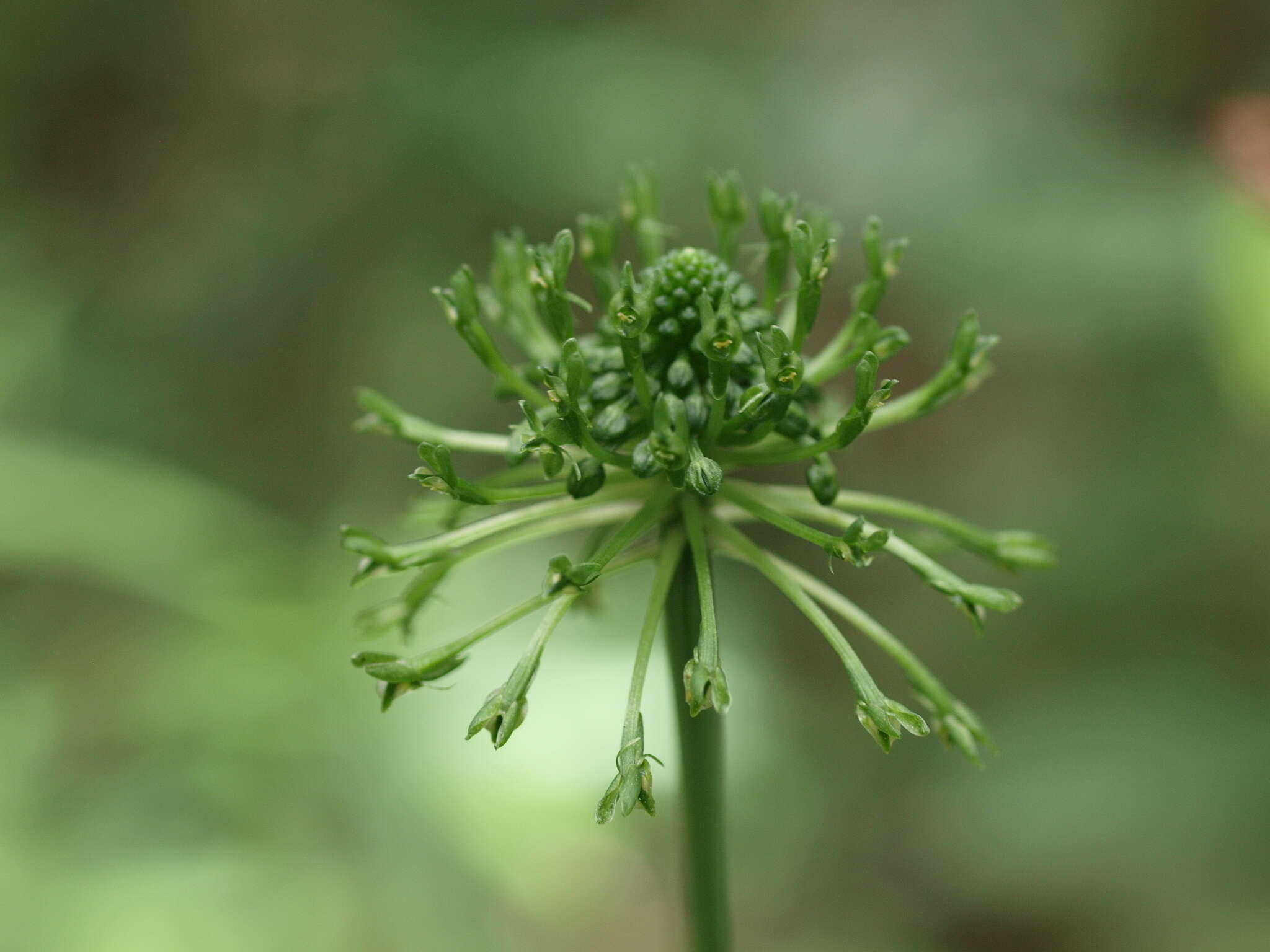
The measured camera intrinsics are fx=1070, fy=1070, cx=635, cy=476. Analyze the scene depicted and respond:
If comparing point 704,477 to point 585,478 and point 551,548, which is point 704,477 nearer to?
point 585,478

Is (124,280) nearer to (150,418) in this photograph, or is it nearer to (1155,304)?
(150,418)

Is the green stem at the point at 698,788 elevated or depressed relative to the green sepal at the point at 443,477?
depressed

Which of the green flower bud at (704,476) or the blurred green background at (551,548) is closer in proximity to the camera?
the green flower bud at (704,476)

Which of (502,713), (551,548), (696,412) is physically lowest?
(502,713)

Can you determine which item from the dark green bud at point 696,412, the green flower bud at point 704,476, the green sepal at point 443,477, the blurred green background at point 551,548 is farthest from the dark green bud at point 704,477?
the blurred green background at point 551,548

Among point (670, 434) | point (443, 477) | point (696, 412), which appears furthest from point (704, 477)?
point (443, 477)

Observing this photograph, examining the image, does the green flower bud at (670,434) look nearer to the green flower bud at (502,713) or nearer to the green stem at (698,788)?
the green stem at (698,788)

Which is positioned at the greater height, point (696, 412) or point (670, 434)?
point (696, 412)
